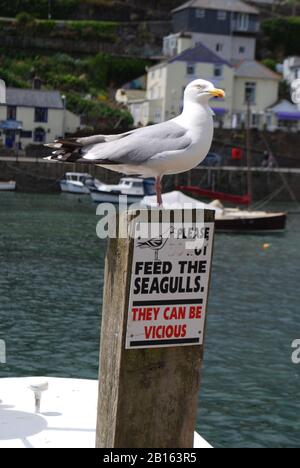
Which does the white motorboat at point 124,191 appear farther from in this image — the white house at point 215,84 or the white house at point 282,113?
the white house at point 282,113

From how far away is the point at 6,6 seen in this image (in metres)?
90.4

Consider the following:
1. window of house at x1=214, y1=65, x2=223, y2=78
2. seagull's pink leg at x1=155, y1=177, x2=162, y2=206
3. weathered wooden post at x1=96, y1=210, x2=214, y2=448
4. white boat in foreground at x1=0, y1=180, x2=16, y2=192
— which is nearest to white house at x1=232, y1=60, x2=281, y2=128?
window of house at x1=214, y1=65, x2=223, y2=78

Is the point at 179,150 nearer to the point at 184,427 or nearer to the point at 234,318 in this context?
the point at 184,427

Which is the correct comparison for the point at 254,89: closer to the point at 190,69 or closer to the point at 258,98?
the point at 258,98

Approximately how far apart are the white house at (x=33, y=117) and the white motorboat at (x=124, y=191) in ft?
36.5

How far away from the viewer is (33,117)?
72812mm

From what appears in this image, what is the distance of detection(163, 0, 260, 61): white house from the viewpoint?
88188 mm

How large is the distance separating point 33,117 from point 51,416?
66.3 meters

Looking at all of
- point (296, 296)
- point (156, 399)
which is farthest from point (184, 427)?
point (296, 296)

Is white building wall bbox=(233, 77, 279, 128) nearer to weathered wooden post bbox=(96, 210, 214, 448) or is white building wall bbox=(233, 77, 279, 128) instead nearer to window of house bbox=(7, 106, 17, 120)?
window of house bbox=(7, 106, 17, 120)

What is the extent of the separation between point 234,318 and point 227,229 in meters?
23.9

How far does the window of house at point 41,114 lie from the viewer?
72.3 metres

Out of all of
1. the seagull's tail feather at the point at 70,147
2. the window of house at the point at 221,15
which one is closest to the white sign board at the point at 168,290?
the seagull's tail feather at the point at 70,147

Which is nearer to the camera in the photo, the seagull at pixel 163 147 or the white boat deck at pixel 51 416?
the seagull at pixel 163 147
